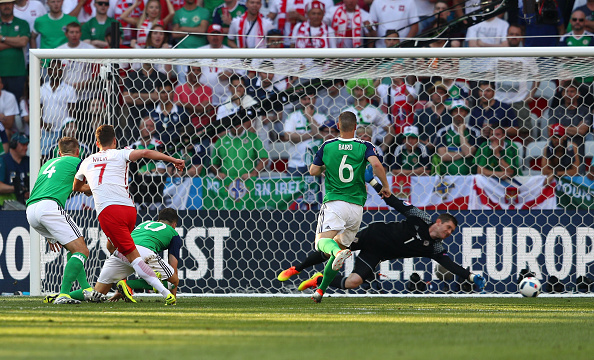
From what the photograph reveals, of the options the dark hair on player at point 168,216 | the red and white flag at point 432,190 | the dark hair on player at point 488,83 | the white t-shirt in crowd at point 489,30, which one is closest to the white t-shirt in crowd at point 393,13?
the white t-shirt in crowd at point 489,30

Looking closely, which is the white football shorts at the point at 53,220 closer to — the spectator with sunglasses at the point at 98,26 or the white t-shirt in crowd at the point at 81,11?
the spectator with sunglasses at the point at 98,26

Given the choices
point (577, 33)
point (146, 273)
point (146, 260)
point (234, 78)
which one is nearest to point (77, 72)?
point (234, 78)

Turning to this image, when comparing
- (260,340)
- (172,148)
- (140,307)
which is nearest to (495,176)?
(172,148)

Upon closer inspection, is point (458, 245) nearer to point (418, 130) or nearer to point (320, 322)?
point (418, 130)

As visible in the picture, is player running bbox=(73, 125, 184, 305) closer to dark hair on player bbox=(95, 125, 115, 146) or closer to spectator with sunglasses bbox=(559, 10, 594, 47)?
dark hair on player bbox=(95, 125, 115, 146)

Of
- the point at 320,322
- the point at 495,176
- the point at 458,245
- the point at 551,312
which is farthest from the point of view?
the point at 495,176

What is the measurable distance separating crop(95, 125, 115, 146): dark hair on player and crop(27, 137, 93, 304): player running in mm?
372

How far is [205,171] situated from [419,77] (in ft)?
9.75

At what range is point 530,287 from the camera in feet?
26.9

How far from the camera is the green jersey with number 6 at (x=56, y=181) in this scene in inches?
288

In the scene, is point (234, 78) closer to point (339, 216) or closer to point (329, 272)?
point (339, 216)

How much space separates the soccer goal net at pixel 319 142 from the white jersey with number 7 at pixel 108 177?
2.00 meters

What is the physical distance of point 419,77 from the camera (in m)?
10.5

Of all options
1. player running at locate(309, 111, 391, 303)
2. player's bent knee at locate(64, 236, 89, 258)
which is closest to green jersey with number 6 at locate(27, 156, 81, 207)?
player's bent knee at locate(64, 236, 89, 258)
